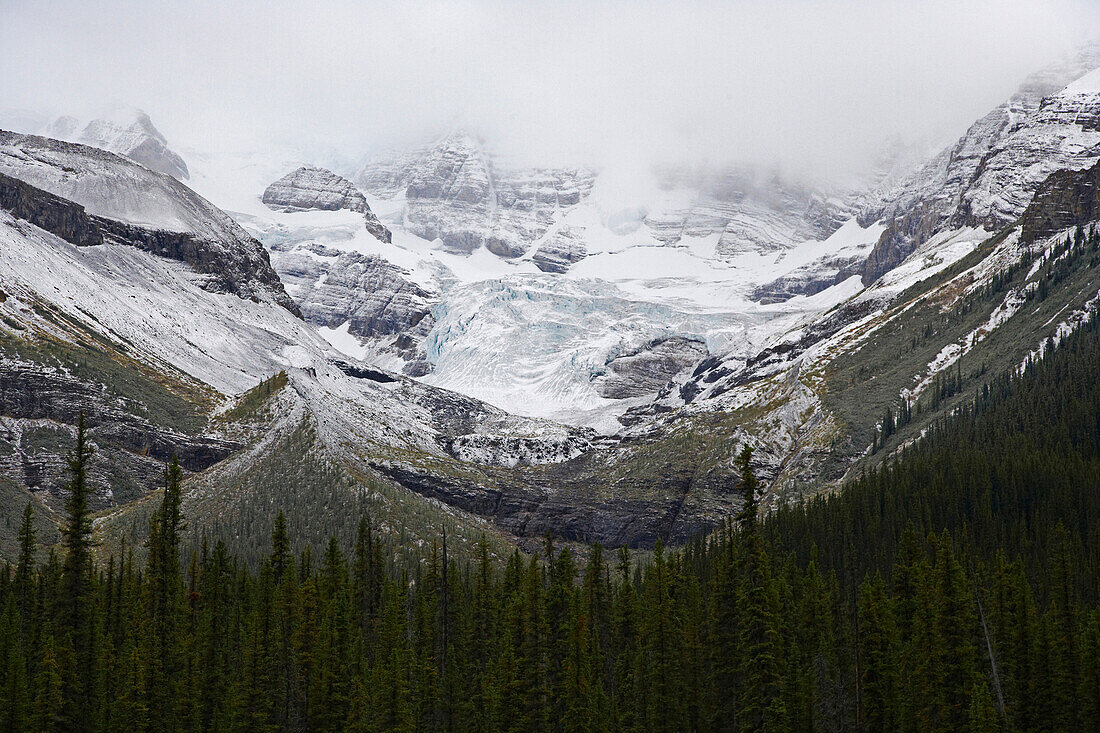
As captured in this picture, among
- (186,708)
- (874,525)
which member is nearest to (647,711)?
(186,708)

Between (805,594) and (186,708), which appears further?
(805,594)

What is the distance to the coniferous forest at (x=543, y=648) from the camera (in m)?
88.9

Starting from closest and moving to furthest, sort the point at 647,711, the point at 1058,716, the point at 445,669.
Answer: the point at 1058,716, the point at 647,711, the point at 445,669

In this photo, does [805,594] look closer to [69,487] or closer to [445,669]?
[445,669]

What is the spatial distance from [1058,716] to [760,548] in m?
32.5

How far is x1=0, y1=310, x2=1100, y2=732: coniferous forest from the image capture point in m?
88.9

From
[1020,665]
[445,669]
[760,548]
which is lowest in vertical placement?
[445,669]

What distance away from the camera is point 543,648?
338 ft

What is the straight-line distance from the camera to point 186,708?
96.4 m

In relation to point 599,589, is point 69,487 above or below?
above

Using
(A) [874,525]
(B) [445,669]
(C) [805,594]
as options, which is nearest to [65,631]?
(B) [445,669]

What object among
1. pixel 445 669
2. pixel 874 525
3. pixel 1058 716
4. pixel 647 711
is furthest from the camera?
pixel 874 525

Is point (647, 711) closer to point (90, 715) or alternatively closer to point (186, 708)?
point (186, 708)

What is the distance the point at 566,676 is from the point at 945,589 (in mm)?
30747
